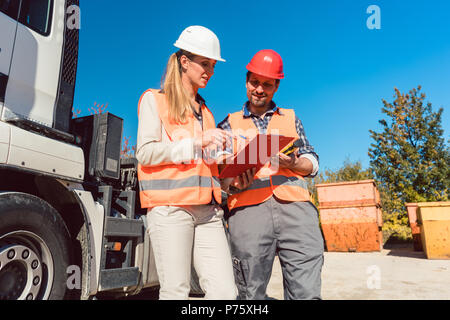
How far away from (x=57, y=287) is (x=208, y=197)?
1.25 metres

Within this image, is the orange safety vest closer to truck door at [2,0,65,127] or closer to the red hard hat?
the red hard hat

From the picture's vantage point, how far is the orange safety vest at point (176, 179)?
66.4 inches

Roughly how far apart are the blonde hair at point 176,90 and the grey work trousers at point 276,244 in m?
0.76

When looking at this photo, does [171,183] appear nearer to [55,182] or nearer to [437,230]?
[55,182]

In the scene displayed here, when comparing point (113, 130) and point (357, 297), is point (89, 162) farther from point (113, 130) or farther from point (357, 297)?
point (357, 297)

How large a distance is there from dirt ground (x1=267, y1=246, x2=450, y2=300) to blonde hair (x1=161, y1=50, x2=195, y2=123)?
3.18 meters

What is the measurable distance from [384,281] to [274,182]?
Answer: 409 cm

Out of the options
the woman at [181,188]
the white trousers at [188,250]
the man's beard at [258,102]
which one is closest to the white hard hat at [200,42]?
the woman at [181,188]

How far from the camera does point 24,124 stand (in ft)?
7.08

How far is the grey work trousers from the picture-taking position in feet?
6.61

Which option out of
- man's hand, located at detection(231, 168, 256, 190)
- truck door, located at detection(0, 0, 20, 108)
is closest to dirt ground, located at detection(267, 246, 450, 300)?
man's hand, located at detection(231, 168, 256, 190)

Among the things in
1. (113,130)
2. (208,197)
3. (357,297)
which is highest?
(113,130)

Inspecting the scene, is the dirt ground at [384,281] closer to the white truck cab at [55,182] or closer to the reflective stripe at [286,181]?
the white truck cab at [55,182]
